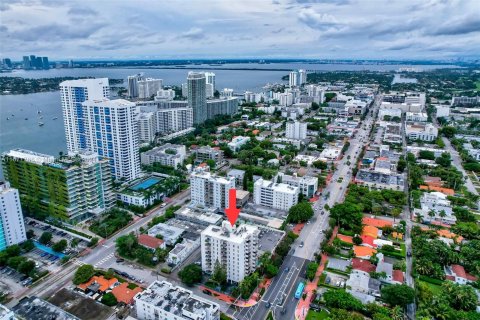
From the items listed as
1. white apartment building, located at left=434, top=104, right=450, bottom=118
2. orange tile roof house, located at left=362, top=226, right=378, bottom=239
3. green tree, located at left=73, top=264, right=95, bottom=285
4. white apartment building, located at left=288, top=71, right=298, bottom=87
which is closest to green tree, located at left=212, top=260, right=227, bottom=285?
green tree, located at left=73, top=264, right=95, bottom=285

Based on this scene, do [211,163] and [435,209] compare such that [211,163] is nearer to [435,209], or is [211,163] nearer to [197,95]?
[197,95]

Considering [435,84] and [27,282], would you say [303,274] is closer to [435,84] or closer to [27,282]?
[27,282]

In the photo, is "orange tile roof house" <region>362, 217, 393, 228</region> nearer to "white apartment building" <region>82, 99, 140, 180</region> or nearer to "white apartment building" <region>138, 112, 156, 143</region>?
"white apartment building" <region>82, 99, 140, 180</region>

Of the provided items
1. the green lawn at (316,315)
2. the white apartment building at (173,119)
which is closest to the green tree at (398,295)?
the green lawn at (316,315)

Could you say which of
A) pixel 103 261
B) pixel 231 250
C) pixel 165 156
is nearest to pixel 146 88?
pixel 165 156

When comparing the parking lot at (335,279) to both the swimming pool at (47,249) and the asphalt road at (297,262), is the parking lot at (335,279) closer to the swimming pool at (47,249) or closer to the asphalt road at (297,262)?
the asphalt road at (297,262)

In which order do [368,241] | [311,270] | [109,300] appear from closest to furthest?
1. [109,300]
2. [311,270]
3. [368,241]

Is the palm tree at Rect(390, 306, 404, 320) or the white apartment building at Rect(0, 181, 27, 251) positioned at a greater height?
the white apartment building at Rect(0, 181, 27, 251)
